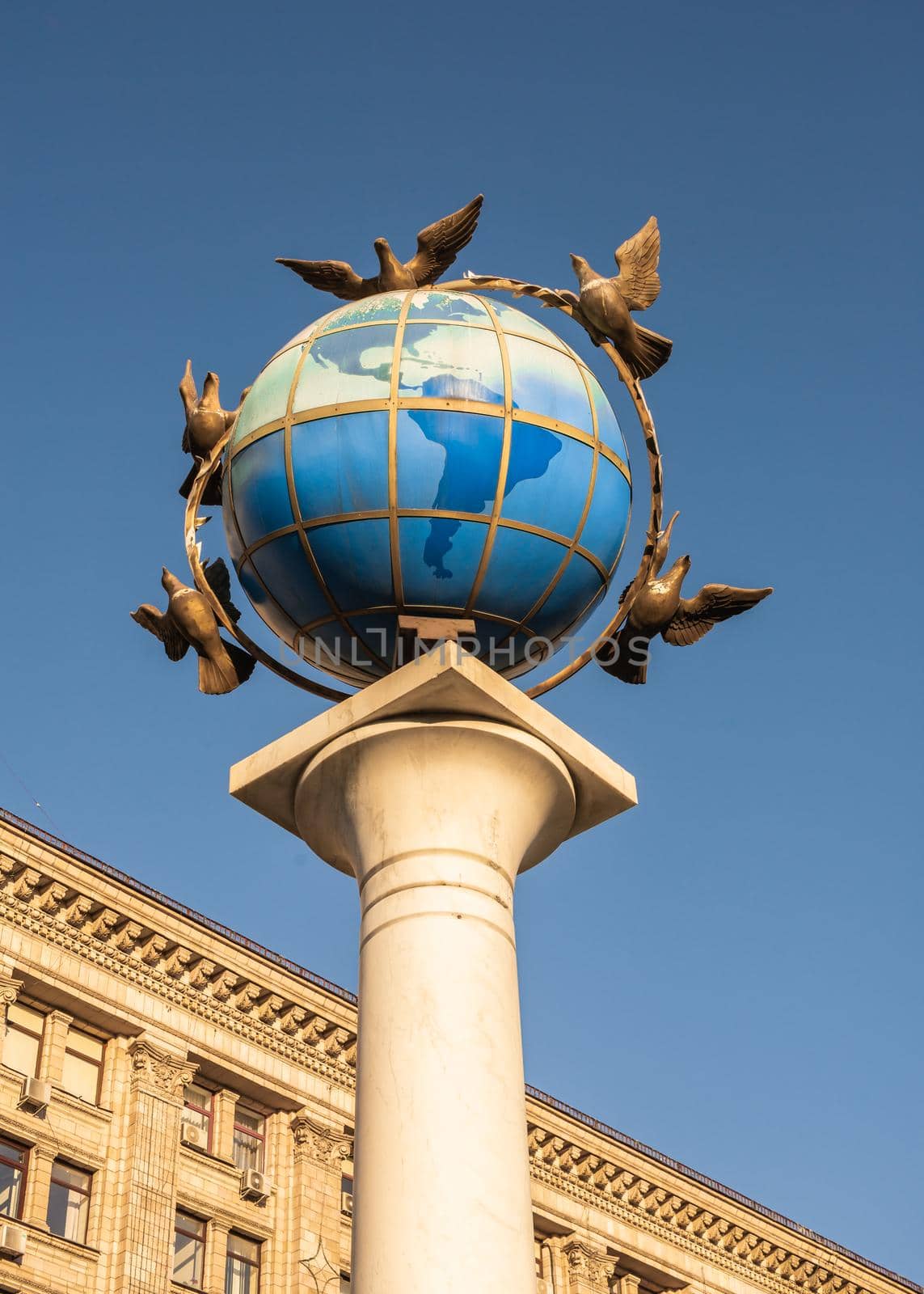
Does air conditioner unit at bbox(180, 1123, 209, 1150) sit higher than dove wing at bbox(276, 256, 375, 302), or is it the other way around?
air conditioner unit at bbox(180, 1123, 209, 1150)

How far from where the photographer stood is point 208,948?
94.4 feet

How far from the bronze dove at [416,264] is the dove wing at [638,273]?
0.82 m

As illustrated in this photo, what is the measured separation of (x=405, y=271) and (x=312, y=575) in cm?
180

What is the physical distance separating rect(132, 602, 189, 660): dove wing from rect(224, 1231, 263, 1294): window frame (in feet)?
66.6

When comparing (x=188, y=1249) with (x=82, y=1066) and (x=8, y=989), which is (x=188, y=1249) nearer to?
(x=82, y=1066)

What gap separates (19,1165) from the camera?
2498 centimetres

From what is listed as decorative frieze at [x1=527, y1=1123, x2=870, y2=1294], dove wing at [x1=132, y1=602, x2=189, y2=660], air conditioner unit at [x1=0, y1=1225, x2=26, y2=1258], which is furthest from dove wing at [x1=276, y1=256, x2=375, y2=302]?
decorative frieze at [x1=527, y1=1123, x2=870, y2=1294]

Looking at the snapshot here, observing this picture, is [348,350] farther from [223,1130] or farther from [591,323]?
[223,1130]

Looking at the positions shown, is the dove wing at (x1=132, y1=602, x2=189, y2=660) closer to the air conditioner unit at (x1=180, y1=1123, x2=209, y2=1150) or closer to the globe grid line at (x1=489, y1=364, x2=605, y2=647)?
the globe grid line at (x1=489, y1=364, x2=605, y2=647)

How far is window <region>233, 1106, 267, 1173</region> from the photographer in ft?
94.1

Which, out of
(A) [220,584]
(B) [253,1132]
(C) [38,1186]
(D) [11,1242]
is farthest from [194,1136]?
(A) [220,584]

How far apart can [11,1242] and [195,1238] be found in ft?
11.9

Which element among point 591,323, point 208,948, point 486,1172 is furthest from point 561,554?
point 208,948

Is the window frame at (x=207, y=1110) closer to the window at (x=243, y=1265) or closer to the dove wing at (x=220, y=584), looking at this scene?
the window at (x=243, y=1265)
